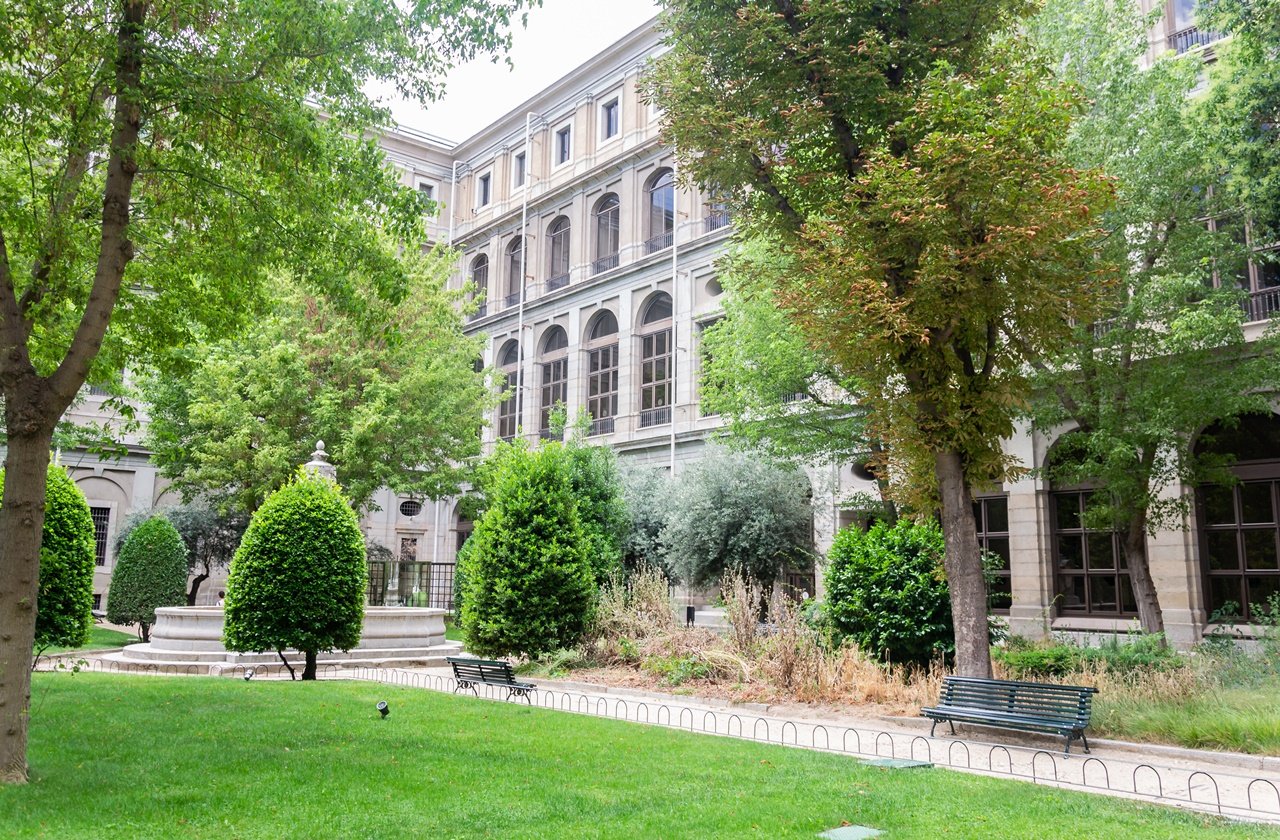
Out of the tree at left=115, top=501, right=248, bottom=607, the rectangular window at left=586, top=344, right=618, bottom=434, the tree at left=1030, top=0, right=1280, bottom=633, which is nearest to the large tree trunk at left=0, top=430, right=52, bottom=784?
the tree at left=1030, top=0, right=1280, bottom=633

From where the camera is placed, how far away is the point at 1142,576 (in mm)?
17453

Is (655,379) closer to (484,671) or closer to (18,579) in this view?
(484,671)

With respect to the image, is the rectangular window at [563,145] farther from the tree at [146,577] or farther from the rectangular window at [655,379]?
the tree at [146,577]

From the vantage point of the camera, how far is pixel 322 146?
9.30m

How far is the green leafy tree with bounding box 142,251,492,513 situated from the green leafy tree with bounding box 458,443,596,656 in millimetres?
9316

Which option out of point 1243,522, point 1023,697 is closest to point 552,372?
point 1243,522

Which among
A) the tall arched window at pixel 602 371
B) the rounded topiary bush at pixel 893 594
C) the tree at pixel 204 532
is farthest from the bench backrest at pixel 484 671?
the tall arched window at pixel 602 371

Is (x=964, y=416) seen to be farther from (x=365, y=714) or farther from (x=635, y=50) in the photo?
(x=635, y=50)

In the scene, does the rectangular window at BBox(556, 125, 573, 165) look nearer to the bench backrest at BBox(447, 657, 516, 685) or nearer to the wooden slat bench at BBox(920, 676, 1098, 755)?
the bench backrest at BBox(447, 657, 516, 685)

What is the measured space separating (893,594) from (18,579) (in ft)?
36.7

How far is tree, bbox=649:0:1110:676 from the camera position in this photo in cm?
1058

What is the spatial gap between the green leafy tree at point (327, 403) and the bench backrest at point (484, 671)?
1224cm

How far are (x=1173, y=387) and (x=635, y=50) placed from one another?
87.2 feet

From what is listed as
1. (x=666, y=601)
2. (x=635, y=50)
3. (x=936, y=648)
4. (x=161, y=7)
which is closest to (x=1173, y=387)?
(x=936, y=648)
